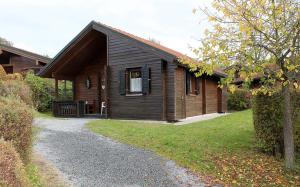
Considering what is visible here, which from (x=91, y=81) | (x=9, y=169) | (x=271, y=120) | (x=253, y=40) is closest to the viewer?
(x=9, y=169)

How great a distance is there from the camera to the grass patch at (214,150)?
676 centimetres

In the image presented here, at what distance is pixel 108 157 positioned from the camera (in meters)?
7.39

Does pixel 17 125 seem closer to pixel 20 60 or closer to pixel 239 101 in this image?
pixel 20 60

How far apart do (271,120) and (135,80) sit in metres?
8.50

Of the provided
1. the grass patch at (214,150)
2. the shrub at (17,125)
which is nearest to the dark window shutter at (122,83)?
the grass patch at (214,150)

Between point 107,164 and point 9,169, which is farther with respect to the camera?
point 107,164

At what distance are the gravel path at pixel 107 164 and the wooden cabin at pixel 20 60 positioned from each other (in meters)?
14.6

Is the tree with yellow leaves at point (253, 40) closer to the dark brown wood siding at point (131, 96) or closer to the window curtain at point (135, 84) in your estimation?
the dark brown wood siding at point (131, 96)

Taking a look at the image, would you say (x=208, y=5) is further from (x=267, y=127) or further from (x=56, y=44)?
(x=56, y=44)

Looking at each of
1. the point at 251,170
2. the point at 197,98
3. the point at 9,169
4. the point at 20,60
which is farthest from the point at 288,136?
the point at 20,60

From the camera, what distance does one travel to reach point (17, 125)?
481 centimetres

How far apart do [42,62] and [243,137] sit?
17112 mm

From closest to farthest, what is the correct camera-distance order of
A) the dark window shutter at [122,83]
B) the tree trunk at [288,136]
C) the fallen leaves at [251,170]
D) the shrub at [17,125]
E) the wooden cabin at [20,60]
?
the shrub at [17,125] → the fallen leaves at [251,170] → the tree trunk at [288,136] → the dark window shutter at [122,83] → the wooden cabin at [20,60]

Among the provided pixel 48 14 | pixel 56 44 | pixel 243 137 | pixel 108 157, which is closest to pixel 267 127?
pixel 243 137
